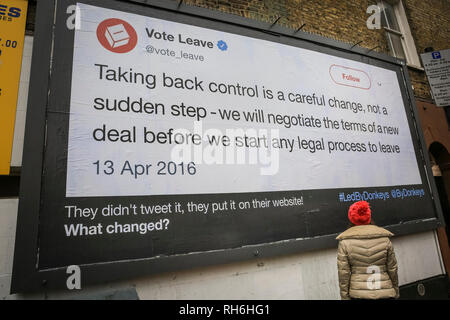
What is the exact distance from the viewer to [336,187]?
3.98 m

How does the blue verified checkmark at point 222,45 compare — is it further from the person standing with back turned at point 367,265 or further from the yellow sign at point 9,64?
the person standing with back turned at point 367,265

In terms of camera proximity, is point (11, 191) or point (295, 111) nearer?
point (11, 191)

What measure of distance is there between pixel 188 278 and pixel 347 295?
1.65 meters

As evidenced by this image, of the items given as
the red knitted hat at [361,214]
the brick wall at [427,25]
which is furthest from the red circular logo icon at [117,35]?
the brick wall at [427,25]

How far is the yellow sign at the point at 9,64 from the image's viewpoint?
2.63m

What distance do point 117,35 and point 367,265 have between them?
367cm

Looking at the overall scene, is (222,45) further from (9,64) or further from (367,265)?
(367,265)

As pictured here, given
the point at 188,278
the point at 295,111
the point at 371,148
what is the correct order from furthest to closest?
1. the point at 371,148
2. the point at 295,111
3. the point at 188,278

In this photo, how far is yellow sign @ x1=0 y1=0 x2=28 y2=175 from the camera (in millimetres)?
2631

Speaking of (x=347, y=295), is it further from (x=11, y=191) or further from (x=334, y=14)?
(x=334, y=14)

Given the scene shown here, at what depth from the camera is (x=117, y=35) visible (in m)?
3.10

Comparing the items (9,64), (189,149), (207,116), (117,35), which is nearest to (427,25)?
(207,116)
